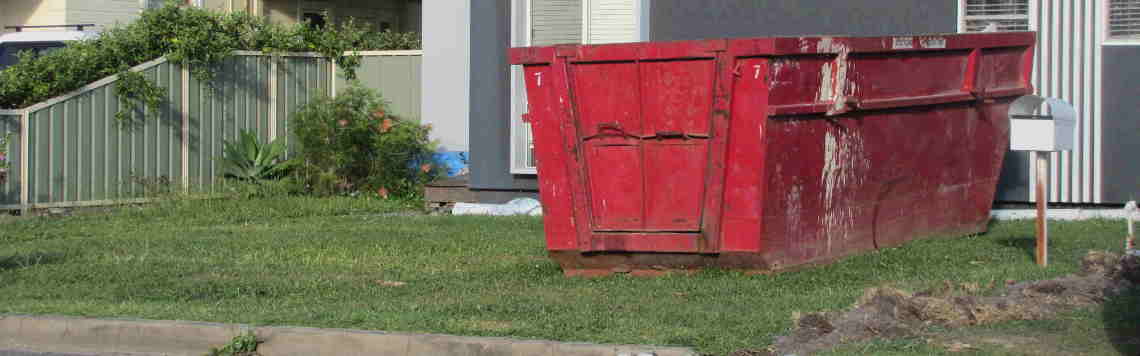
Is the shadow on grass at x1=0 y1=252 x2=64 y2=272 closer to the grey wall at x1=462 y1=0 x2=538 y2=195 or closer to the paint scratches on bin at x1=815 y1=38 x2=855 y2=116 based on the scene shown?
the grey wall at x1=462 y1=0 x2=538 y2=195

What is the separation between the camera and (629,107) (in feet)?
31.9

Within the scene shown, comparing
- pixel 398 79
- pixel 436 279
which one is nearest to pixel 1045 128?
pixel 436 279

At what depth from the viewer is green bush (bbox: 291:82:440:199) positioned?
1705 centimetres

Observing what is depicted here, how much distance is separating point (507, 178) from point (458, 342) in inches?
321

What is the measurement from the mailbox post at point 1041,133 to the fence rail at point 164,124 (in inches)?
393

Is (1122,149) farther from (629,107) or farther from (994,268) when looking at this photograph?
(629,107)

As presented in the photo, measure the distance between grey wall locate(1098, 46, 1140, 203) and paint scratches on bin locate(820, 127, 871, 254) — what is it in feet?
14.6

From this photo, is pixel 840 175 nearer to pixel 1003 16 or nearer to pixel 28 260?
pixel 1003 16

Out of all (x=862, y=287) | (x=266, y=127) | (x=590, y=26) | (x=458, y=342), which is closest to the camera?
(x=458, y=342)

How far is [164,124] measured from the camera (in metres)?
16.9

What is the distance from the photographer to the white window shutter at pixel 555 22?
15.3 metres

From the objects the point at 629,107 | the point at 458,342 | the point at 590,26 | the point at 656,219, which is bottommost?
the point at 458,342

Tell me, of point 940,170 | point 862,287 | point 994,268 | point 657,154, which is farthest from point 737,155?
point 940,170

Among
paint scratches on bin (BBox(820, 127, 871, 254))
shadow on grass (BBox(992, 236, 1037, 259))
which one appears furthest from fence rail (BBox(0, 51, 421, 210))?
paint scratches on bin (BBox(820, 127, 871, 254))
